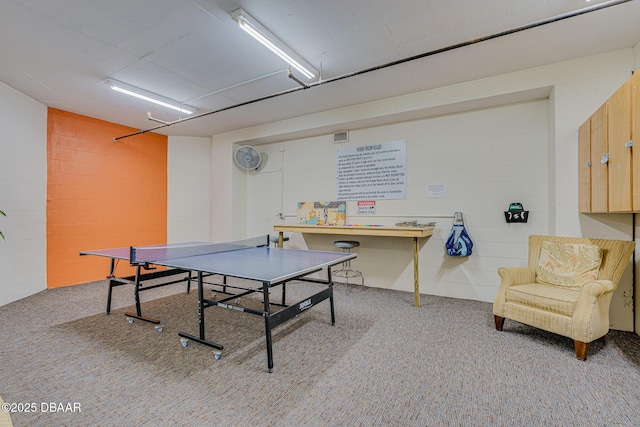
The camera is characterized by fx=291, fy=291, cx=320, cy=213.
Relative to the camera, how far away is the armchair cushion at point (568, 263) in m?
2.72

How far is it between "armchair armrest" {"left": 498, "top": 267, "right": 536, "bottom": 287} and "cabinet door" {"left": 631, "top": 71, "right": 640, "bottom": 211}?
109 centimetres

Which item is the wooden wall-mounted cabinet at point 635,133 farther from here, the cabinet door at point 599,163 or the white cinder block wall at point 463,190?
the white cinder block wall at point 463,190

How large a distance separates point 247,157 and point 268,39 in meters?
3.20

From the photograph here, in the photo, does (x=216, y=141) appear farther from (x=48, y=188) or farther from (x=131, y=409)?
(x=131, y=409)

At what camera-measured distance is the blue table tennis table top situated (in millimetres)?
2141

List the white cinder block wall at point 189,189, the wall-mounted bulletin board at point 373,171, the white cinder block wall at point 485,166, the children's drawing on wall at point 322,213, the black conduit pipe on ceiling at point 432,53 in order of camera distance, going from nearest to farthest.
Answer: the black conduit pipe on ceiling at point 432,53 → the white cinder block wall at point 485,166 → the wall-mounted bulletin board at point 373,171 → the children's drawing on wall at point 322,213 → the white cinder block wall at point 189,189

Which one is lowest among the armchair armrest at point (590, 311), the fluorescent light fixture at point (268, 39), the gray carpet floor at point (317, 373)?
the gray carpet floor at point (317, 373)

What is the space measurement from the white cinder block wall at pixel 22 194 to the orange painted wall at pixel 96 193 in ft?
0.45

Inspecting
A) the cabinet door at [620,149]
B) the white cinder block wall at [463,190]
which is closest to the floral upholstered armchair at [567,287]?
the cabinet door at [620,149]

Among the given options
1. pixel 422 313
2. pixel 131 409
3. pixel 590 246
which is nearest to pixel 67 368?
pixel 131 409

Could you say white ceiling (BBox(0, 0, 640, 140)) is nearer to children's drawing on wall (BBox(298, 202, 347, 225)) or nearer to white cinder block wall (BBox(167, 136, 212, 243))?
children's drawing on wall (BBox(298, 202, 347, 225))

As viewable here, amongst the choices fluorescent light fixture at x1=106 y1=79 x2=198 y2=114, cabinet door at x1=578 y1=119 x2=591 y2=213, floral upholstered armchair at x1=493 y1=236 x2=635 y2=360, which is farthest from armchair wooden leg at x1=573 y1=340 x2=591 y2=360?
fluorescent light fixture at x1=106 y1=79 x2=198 y2=114

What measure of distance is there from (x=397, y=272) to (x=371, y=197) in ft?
4.07

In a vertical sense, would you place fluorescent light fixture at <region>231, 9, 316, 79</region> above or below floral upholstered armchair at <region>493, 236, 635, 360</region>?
above
